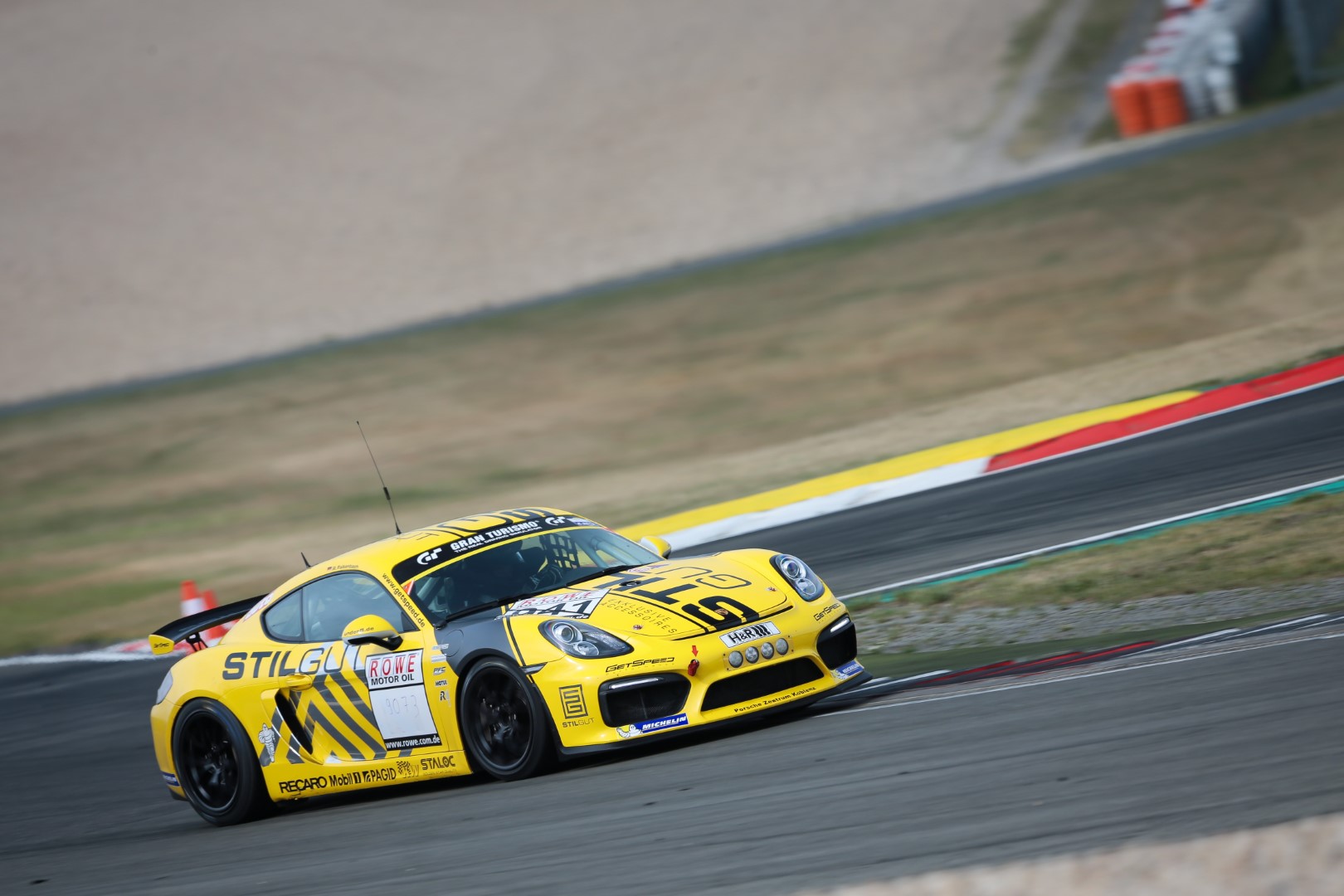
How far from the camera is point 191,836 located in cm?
761

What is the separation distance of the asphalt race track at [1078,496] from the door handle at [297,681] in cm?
393

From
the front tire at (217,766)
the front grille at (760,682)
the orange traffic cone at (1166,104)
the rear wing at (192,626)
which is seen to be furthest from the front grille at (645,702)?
the orange traffic cone at (1166,104)

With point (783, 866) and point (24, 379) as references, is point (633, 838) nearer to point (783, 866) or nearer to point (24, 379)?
point (783, 866)

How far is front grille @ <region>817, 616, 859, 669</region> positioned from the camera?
23.0 feet

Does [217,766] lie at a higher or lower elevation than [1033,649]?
higher

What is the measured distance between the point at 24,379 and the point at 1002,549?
2599cm

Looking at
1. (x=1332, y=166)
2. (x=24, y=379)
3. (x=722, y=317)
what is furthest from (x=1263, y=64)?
(x=24, y=379)

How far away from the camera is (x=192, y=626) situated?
27.2ft

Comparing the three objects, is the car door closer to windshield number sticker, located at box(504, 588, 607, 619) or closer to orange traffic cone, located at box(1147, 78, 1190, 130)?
windshield number sticker, located at box(504, 588, 607, 619)

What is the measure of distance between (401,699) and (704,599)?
1.40m

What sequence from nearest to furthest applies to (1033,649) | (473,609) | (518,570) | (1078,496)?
(473,609)
(518,570)
(1033,649)
(1078,496)

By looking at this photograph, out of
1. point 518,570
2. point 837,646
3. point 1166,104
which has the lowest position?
point 837,646

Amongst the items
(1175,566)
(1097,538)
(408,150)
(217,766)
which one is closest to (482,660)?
(217,766)

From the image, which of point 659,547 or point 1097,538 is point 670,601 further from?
point 1097,538
